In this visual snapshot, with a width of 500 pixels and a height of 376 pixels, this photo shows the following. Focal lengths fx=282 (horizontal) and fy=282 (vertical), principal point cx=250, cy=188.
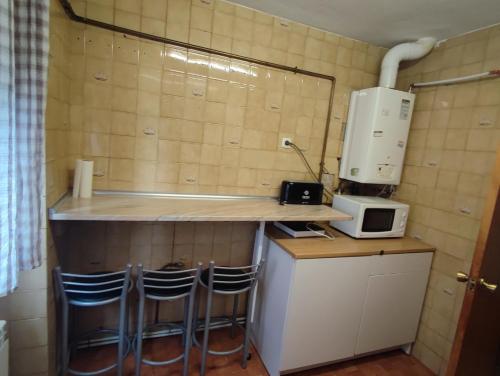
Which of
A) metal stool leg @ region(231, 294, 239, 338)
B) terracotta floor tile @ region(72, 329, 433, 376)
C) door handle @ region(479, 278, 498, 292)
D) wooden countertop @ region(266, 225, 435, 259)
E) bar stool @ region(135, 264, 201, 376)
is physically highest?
door handle @ region(479, 278, 498, 292)

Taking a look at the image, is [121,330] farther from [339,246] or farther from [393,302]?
[393,302]

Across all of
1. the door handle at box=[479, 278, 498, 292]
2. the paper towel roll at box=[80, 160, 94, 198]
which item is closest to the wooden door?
the door handle at box=[479, 278, 498, 292]

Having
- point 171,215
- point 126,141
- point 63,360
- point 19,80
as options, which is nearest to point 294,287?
point 171,215

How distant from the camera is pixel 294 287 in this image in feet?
5.27

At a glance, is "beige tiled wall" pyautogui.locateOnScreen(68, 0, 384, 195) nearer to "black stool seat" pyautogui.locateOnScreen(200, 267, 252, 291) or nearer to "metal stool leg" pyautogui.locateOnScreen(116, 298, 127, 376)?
"black stool seat" pyautogui.locateOnScreen(200, 267, 252, 291)

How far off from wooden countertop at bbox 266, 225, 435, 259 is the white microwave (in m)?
0.05

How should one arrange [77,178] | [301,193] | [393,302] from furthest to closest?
[301,193], [393,302], [77,178]

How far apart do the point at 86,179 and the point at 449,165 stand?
232cm

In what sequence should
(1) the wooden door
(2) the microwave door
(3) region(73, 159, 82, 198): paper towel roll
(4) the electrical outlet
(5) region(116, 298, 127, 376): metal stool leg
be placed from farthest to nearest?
(4) the electrical outlet → (2) the microwave door → (3) region(73, 159, 82, 198): paper towel roll → (5) region(116, 298, 127, 376): metal stool leg → (1) the wooden door

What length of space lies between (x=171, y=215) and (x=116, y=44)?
3.51 ft

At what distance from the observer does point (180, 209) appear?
1.59 metres

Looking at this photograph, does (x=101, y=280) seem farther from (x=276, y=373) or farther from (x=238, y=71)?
(x=238, y=71)

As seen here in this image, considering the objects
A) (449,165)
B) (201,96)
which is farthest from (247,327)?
(449,165)

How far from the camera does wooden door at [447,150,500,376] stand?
3.87ft
